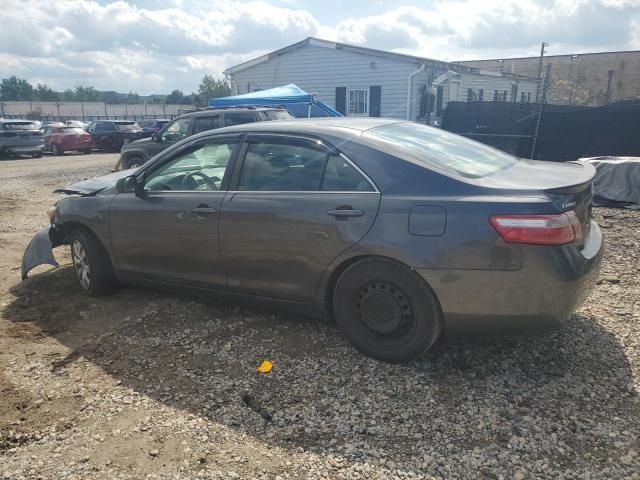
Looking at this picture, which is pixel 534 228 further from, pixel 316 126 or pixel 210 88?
pixel 210 88

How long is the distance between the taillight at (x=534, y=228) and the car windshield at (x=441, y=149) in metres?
0.47

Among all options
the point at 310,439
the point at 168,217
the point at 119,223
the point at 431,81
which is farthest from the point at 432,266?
the point at 431,81

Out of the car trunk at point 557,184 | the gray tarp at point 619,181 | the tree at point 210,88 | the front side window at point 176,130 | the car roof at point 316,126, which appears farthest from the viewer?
the tree at point 210,88

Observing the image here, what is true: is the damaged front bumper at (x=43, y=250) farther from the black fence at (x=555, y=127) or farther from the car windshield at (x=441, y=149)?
the black fence at (x=555, y=127)

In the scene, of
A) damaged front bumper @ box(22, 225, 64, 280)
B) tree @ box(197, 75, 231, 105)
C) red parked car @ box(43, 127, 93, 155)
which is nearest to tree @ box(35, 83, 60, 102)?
tree @ box(197, 75, 231, 105)

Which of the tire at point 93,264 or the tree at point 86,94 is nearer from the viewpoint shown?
the tire at point 93,264

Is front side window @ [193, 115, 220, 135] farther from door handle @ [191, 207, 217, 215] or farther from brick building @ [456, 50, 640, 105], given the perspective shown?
brick building @ [456, 50, 640, 105]

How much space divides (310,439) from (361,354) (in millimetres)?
877

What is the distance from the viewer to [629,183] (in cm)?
820

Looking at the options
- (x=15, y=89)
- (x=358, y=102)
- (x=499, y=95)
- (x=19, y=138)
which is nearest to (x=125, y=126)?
(x=19, y=138)

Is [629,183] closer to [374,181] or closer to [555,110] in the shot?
[555,110]

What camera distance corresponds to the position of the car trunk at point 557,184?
2869 millimetres

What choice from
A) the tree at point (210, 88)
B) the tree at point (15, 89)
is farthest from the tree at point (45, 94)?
the tree at point (210, 88)

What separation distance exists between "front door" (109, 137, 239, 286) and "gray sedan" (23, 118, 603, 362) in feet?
0.04
